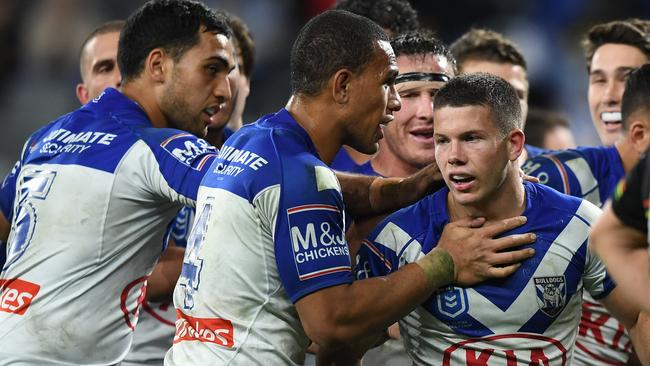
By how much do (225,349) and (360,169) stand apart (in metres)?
1.87

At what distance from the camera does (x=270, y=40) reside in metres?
12.0

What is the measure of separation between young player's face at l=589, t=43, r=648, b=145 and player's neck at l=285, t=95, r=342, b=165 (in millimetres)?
2749

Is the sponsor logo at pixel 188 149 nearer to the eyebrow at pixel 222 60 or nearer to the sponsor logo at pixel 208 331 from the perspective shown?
the eyebrow at pixel 222 60

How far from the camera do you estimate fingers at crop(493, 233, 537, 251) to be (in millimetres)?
4105

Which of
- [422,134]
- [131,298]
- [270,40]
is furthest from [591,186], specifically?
[270,40]

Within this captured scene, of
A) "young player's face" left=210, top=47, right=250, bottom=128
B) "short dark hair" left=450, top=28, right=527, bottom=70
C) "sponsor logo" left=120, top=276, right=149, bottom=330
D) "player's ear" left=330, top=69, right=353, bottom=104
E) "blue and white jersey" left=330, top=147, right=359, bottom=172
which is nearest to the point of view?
"player's ear" left=330, top=69, right=353, bottom=104

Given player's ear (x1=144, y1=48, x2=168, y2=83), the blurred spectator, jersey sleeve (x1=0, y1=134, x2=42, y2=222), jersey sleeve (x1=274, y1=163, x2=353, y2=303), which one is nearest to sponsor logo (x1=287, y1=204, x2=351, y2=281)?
jersey sleeve (x1=274, y1=163, x2=353, y2=303)

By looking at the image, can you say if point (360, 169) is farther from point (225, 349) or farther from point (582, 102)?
point (582, 102)

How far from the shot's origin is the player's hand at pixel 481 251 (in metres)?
4.07

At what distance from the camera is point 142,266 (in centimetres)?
458

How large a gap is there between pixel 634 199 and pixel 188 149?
6.34ft

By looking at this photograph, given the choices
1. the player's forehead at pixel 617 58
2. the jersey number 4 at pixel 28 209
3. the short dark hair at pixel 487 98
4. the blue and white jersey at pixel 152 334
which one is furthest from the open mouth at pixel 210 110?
the player's forehead at pixel 617 58

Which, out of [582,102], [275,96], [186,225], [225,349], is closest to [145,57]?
[186,225]

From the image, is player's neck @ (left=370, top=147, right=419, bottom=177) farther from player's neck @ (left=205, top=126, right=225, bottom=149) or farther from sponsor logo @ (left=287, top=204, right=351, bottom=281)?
sponsor logo @ (left=287, top=204, right=351, bottom=281)
